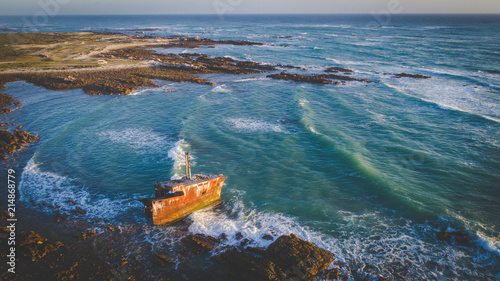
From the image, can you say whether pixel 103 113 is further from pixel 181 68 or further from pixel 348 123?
pixel 348 123

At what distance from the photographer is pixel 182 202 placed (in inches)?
532

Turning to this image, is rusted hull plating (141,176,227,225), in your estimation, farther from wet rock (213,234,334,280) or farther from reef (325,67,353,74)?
reef (325,67,353,74)

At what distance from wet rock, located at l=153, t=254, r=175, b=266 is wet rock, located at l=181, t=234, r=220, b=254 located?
42.5 inches

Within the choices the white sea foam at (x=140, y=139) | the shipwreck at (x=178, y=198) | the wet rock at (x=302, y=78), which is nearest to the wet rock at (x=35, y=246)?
the shipwreck at (x=178, y=198)

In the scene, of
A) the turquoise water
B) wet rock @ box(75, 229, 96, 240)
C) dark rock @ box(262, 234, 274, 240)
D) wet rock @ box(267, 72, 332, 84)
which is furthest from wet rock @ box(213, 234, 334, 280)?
wet rock @ box(267, 72, 332, 84)

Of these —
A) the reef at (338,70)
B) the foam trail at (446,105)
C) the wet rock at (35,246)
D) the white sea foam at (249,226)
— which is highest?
the reef at (338,70)

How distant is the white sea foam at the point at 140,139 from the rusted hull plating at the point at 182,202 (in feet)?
27.4

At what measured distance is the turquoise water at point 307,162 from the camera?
13.0 m

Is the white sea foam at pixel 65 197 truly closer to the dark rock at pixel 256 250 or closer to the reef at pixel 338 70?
the dark rock at pixel 256 250

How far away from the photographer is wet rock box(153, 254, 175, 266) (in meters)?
11.2

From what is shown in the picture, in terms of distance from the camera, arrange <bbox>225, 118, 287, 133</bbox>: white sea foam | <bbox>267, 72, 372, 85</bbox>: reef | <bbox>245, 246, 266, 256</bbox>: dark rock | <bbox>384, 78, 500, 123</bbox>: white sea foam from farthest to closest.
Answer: <bbox>267, 72, 372, 85</bbox>: reef → <bbox>384, 78, 500, 123</bbox>: white sea foam → <bbox>225, 118, 287, 133</bbox>: white sea foam → <bbox>245, 246, 266, 256</bbox>: dark rock

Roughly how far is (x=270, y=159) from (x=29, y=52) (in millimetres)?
63530

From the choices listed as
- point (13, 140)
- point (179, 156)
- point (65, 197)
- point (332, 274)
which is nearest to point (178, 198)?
point (179, 156)

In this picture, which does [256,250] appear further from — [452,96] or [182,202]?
[452,96]
